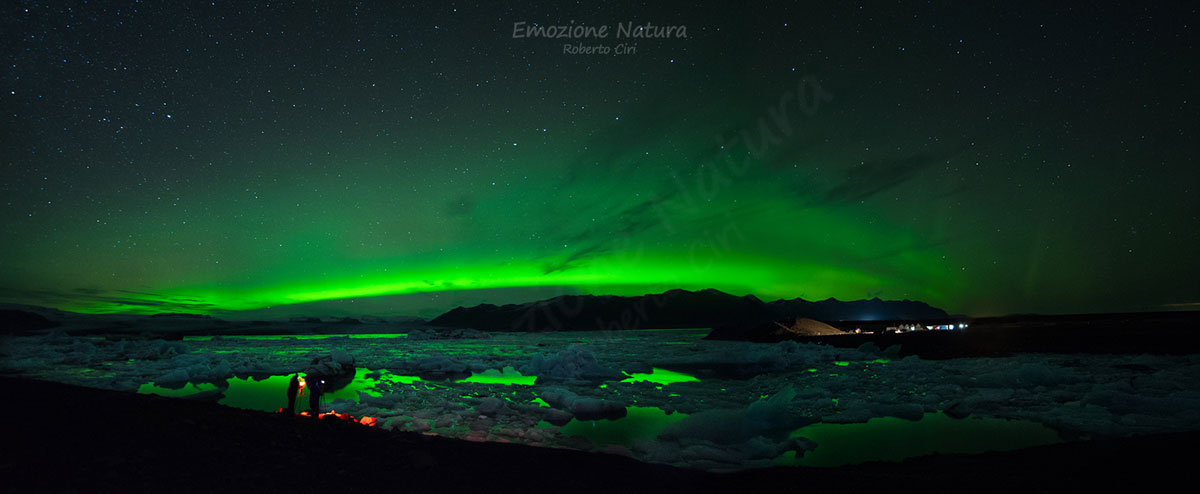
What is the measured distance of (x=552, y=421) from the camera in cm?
1178

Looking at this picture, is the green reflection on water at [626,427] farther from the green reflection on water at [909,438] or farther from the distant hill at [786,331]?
the distant hill at [786,331]

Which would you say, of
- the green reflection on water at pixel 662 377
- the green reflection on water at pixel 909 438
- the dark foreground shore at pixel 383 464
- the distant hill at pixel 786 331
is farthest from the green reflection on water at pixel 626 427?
the distant hill at pixel 786 331

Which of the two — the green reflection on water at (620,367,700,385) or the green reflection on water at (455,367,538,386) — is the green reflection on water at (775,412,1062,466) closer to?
the green reflection on water at (620,367,700,385)

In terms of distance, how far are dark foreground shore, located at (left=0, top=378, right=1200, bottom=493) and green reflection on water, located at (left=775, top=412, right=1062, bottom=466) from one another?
1.05 metres

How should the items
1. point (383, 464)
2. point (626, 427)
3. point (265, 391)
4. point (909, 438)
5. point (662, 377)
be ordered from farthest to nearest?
point (662, 377)
point (265, 391)
point (626, 427)
point (909, 438)
point (383, 464)

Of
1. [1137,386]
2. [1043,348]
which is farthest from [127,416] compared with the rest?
[1043,348]

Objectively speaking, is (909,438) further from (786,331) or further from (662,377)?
(786,331)

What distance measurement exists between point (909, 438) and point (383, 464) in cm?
988

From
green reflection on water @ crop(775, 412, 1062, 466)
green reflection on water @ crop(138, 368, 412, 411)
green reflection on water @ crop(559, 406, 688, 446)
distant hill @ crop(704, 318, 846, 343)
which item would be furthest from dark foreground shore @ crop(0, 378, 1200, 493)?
distant hill @ crop(704, 318, 846, 343)

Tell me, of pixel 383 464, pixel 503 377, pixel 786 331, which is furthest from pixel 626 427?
pixel 786 331

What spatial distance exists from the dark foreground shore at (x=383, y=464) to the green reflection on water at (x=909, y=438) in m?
1.05

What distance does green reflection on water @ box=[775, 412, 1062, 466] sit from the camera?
871 centimetres

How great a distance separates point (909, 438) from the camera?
10.0 metres

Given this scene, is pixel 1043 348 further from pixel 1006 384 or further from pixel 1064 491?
pixel 1064 491
